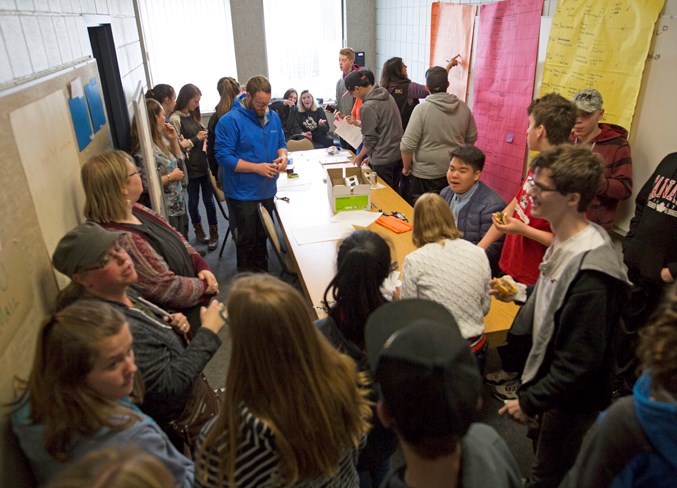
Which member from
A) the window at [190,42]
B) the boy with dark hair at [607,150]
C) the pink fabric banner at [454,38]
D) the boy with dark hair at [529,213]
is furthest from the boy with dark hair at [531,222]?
the window at [190,42]

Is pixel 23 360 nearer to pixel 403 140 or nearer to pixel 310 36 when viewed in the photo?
pixel 403 140

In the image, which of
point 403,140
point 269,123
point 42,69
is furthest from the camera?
point 403,140

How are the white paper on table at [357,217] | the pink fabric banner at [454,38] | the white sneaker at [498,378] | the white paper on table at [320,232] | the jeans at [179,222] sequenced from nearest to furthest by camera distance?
the white sneaker at [498,378] < the white paper on table at [320,232] < the white paper on table at [357,217] < the jeans at [179,222] < the pink fabric banner at [454,38]

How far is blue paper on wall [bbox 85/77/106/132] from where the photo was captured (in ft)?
7.98

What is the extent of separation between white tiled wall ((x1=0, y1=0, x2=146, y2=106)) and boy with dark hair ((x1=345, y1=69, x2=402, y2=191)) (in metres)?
2.29

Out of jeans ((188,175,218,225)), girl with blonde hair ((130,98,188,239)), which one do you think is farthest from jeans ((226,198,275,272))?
jeans ((188,175,218,225))

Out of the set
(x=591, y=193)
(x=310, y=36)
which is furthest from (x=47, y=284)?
(x=310, y=36)

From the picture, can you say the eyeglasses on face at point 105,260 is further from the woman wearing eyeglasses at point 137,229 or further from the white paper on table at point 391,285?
the white paper on table at point 391,285

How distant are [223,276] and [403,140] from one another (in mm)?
2108

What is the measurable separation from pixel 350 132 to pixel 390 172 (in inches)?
27.4

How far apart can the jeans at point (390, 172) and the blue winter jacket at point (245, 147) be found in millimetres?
1159

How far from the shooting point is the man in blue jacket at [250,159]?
3549mm

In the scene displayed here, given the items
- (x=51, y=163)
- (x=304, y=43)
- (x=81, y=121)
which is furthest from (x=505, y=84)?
(x=304, y=43)

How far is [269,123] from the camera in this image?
375 cm
